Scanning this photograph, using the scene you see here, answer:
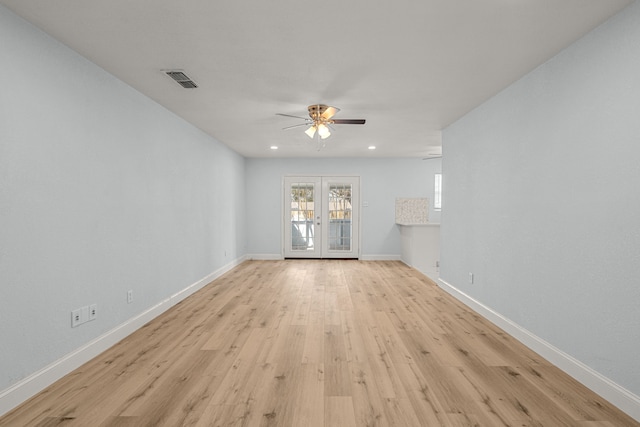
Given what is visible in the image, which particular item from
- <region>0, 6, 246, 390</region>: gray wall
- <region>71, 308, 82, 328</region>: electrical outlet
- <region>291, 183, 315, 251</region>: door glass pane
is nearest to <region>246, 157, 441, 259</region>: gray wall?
<region>291, 183, 315, 251</region>: door glass pane

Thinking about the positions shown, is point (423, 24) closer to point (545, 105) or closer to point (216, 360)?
point (545, 105)

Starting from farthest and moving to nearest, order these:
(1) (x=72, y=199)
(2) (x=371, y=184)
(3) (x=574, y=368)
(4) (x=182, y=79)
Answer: (2) (x=371, y=184), (4) (x=182, y=79), (1) (x=72, y=199), (3) (x=574, y=368)

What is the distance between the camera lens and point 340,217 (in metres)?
8.45

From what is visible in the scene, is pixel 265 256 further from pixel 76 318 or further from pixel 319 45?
pixel 319 45

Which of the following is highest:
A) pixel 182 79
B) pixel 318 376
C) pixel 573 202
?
pixel 182 79

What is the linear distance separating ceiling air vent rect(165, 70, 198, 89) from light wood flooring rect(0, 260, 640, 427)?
8.12ft

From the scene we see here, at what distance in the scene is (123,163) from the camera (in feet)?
11.1

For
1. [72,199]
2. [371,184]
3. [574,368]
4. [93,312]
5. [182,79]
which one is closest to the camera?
[574,368]

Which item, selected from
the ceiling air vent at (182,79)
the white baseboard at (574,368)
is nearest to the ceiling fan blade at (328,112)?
the ceiling air vent at (182,79)

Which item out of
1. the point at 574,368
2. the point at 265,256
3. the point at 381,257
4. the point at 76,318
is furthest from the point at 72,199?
the point at 381,257

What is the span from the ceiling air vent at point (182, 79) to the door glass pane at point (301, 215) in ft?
16.6

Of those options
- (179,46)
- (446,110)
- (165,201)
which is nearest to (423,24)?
(179,46)

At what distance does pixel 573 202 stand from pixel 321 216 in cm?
616

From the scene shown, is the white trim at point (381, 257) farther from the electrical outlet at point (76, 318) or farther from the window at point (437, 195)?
the electrical outlet at point (76, 318)
